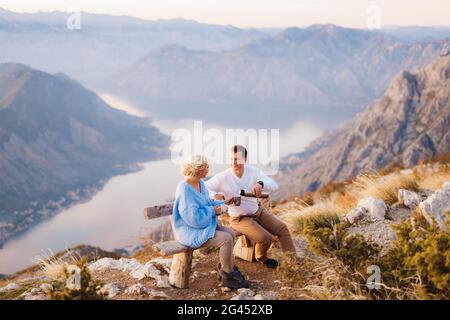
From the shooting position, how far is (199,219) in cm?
658

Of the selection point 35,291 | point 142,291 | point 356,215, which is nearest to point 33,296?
point 35,291

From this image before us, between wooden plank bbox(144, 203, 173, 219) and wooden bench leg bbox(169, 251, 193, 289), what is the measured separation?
630 mm

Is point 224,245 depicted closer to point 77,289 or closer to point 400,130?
point 77,289

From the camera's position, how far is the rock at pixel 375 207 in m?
9.69

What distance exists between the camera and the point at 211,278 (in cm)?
737

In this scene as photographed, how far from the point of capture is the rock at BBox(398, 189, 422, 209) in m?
9.95

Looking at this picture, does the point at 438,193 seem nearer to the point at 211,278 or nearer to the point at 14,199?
the point at 211,278

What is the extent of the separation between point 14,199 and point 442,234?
651ft

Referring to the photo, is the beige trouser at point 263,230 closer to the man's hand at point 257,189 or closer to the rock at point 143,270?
the man's hand at point 257,189

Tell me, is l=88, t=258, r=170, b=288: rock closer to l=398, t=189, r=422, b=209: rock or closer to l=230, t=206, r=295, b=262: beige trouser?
l=230, t=206, r=295, b=262: beige trouser

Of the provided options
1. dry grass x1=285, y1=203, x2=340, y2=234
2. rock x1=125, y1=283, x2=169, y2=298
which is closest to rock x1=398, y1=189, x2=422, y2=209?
dry grass x1=285, y1=203, x2=340, y2=234

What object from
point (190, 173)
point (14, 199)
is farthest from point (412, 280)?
point (14, 199)

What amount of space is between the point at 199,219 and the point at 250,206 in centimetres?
128
